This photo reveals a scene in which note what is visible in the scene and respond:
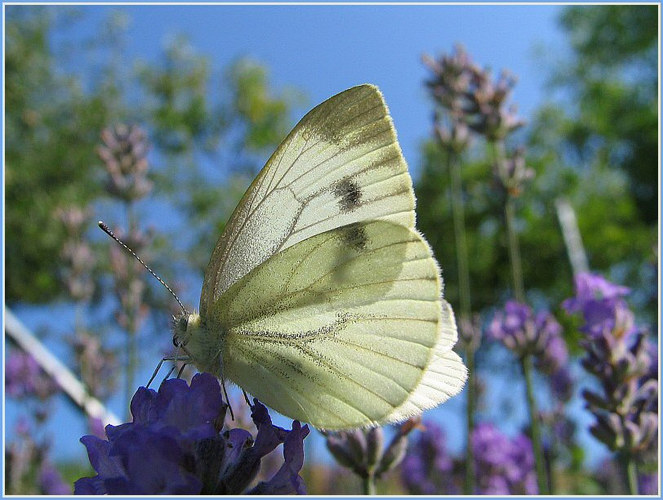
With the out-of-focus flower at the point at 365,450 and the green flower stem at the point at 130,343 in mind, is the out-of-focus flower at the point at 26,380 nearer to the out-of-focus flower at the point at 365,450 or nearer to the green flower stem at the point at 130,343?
the green flower stem at the point at 130,343

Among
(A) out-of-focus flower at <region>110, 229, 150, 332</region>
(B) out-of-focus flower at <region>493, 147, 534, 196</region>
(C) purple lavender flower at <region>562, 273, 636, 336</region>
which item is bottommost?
(C) purple lavender flower at <region>562, 273, 636, 336</region>

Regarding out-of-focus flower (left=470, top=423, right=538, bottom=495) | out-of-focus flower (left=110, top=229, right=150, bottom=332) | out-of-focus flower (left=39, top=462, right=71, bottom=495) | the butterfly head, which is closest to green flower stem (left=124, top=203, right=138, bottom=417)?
out-of-focus flower (left=110, top=229, right=150, bottom=332)

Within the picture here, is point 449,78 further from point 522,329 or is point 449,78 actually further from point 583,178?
point 583,178

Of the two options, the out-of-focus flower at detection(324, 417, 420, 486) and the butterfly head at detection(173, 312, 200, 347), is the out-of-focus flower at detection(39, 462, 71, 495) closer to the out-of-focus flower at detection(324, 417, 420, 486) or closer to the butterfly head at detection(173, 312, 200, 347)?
the out-of-focus flower at detection(324, 417, 420, 486)

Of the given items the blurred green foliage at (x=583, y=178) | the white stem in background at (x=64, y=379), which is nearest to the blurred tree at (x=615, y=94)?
the blurred green foliage at (x=583, y=178)

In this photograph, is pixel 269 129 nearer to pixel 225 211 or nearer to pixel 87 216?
pixel 225 211

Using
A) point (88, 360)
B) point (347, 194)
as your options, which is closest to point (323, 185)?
point (347, 194)
